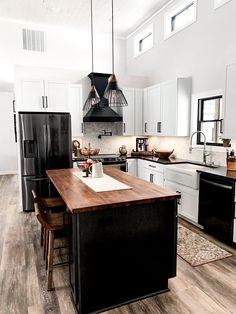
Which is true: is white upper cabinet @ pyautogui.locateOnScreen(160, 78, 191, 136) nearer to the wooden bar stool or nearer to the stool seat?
the stool seat

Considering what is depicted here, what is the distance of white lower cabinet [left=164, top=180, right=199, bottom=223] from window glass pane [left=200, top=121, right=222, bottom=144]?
1.05m

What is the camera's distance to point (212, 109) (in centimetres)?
434

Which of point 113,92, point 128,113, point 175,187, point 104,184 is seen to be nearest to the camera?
point 104,184

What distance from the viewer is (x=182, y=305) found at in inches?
84.7

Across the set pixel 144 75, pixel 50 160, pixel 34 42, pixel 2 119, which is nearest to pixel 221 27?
pixel 144 75

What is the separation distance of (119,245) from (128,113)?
3981 mm

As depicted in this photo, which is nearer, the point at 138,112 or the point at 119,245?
the point at 119,245

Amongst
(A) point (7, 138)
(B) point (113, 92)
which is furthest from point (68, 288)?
(A) point (7, 138)

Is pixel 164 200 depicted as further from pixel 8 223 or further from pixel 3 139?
pixel 3 139

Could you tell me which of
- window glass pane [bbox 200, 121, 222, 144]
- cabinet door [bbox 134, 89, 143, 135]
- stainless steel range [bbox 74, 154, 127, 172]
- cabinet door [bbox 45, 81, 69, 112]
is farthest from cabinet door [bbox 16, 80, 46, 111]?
window glass pane [bbox 200, 121, 222, 144]

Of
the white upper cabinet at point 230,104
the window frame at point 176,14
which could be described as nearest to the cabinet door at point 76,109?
the window frame at point 176,14

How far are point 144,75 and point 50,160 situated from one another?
331cm

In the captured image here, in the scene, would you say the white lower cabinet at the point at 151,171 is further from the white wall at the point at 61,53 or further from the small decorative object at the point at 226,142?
the white wall at the point at 61,53

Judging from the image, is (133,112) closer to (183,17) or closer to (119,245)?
(183,17)
